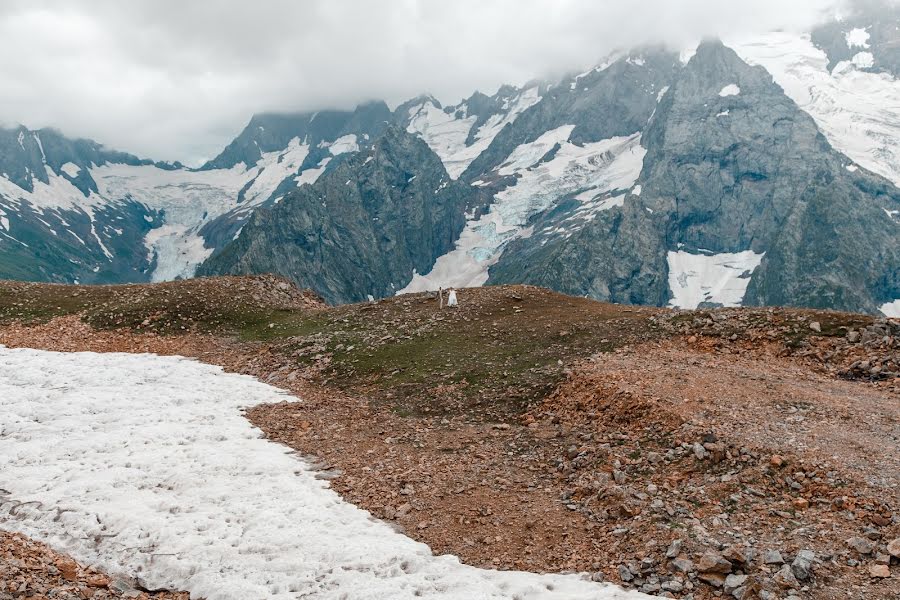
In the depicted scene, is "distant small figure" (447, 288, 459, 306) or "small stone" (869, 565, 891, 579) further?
"distant small figure" (447, 288, 459, 306)

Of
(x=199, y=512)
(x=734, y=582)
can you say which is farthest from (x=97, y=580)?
(x=734, y=582)

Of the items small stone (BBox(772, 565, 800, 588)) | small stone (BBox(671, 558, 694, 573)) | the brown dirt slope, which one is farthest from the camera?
the brown dirt slope

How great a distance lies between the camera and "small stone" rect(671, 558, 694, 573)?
476 inches

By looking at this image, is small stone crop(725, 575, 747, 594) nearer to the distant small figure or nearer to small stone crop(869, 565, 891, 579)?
small stone crop(869, 565, 891, 579)

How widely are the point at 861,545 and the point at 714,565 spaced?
3060mm

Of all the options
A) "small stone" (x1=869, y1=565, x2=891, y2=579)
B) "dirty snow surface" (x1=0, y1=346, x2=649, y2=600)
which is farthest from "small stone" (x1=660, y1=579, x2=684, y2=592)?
"small stone" (x1=869, y1=565, x2=891, y2=579)

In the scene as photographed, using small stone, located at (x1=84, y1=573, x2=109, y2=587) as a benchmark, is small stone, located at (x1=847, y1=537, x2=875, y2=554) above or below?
below

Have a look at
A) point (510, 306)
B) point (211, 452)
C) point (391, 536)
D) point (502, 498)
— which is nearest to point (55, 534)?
point (211, 452)

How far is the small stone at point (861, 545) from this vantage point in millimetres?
11922

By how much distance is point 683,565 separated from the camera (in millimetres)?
12164

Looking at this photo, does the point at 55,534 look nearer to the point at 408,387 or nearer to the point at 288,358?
the point at 408,387

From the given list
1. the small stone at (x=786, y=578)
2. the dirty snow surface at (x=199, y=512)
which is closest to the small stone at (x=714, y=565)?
the small stone at (x=786, y=578)

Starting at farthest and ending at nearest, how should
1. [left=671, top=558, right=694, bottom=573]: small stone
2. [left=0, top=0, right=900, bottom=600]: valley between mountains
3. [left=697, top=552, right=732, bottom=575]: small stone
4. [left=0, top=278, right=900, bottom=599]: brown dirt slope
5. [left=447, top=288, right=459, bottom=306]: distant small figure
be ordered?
[left=447, top=288, right=459, bottom=306]: distant small figure
[left=0, top=278, right=900, bottom=599]: brown dirt slope
[left=0, top=0, right=900, bottom=600]: valley between mountains
[left=671, top=558, right=694, bottom=573]: small stone
[left=697, top=552, right=732, bottom=575]: small stone

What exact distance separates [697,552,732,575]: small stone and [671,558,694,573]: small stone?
0.50 feet
